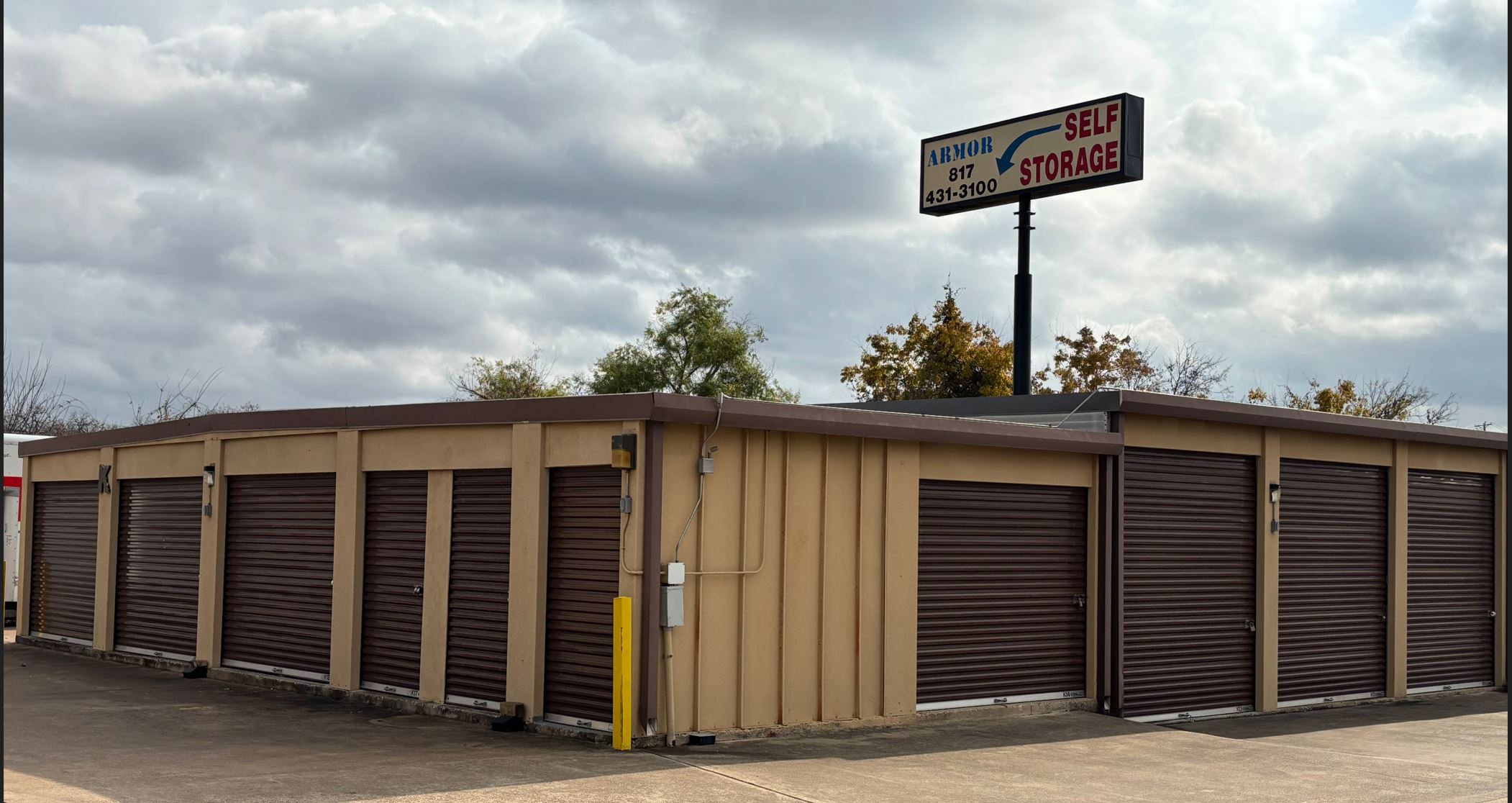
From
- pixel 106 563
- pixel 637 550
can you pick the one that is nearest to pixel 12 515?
pixel 106 563

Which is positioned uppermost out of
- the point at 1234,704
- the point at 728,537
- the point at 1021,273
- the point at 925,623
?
the point at 1021,273

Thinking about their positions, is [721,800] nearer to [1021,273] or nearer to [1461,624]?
[1461,624]

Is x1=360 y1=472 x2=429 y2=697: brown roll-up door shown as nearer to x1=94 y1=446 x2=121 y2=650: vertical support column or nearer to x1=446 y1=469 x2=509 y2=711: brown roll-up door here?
x1=446 y1=469 x2=509 y2=711: brown roll-up door

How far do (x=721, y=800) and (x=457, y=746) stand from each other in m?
2.88

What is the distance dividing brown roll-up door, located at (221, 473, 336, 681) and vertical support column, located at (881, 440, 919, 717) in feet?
18.5

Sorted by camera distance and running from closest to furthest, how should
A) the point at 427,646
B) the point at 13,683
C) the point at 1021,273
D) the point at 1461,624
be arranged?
the point at 427,646
the point at 13,683
the point at 1461,624
the point at 1021,273

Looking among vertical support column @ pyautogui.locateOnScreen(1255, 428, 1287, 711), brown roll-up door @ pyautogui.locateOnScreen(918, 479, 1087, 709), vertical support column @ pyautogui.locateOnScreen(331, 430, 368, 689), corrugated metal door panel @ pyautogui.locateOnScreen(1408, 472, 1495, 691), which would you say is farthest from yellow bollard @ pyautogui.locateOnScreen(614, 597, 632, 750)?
corrugated metal door panel @ pyautogui.locateOnScreen(1408, 472, 1495, 691)

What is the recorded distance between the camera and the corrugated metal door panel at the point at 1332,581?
16469 millimetres

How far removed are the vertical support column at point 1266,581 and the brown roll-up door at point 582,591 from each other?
26.5 feet

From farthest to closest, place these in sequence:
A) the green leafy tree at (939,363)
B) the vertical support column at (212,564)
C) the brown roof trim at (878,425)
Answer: the green leafy tree at (939,363) → the vertical support column at (212,564) → the brown roof trim at (878,425)

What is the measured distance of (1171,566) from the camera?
15.2 meters

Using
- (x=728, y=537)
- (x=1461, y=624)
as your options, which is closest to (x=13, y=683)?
(x=728, y=537)

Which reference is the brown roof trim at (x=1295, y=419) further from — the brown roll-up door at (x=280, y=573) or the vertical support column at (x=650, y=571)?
the brown roll-up door at (x=280, y=573)

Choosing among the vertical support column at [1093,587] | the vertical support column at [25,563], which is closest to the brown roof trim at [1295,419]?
the vertical support column at [1093,587]
